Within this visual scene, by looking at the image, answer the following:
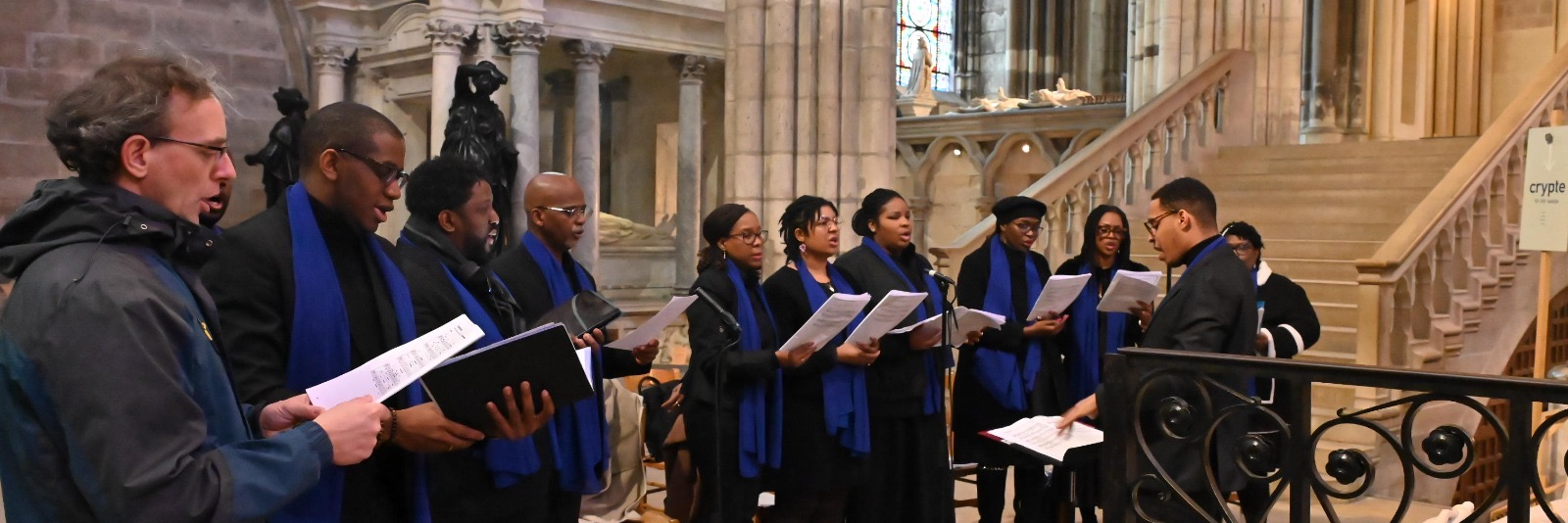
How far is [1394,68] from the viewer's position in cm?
1195

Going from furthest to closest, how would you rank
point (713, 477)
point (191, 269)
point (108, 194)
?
1. point (713, 477)
2. point (191, 269)
3. point (108, 194)

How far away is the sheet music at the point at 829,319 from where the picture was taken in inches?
147

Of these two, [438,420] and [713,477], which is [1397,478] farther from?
[438,420]

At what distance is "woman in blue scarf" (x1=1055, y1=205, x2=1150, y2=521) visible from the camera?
4906 millimetres

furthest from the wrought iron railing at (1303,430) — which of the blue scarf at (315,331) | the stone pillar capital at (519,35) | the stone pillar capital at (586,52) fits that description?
the stone pillar capital at (586,52)

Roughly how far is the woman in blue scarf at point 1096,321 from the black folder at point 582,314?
2394 mm

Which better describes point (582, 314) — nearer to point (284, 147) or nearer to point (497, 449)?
point (497, 449)

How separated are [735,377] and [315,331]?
6.04 feet

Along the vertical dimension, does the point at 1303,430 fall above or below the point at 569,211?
below

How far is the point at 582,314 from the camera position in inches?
118

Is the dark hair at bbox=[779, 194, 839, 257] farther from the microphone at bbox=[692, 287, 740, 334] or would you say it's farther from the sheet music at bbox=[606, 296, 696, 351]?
the sheet music at bbox=[606, 296, 696, 351]

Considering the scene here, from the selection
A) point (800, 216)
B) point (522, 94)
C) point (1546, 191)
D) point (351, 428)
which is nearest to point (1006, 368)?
point (800, 216)

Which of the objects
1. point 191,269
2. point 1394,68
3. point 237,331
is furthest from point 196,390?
point 1394,68

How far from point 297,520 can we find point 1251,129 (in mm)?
9003
